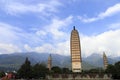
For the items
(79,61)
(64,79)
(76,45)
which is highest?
(76,45)

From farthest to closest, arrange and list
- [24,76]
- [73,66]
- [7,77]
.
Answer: [73,66]
[24,76]
[7,77]

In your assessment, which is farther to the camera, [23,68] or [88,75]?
[23,68]

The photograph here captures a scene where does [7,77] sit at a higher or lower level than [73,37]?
lower

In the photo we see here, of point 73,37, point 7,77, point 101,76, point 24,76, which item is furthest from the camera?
point 73,37

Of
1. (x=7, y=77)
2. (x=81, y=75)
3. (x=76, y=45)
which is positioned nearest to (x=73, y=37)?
(x=76, y=45)

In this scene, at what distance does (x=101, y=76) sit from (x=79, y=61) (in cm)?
5592

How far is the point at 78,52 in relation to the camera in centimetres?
13050

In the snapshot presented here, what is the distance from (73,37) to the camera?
135500mm

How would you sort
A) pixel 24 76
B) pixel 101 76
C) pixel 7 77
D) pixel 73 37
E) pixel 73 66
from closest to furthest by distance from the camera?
1. pixel 7 77
2. pixel 101 76
3. pixel 24 76
4. pixel 73 66
5. pixel 73 37

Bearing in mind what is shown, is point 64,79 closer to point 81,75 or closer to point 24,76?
point 81,75

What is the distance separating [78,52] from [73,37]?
984 cm

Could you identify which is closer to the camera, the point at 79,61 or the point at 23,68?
the point at 23,68

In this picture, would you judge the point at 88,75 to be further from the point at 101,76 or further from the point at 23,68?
the point at 23,68

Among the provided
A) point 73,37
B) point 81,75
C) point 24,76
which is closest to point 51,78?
point 81,75
